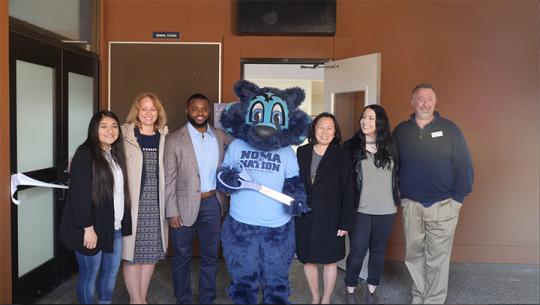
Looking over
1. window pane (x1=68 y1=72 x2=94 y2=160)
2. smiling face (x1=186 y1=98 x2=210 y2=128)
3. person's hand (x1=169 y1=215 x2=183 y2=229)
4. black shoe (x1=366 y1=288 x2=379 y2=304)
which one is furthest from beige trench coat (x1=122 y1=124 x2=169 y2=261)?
black shoe (x1=366 y1=288 x2=379 y2=304)

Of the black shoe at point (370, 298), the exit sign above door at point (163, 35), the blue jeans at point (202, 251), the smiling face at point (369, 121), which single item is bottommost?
the black shoe at point (370, 298)

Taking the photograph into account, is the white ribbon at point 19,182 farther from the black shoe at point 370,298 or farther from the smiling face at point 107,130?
the black shoe at point 370,298

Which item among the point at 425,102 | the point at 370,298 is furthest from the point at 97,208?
the point at 425,102

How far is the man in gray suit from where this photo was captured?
9.44 ft

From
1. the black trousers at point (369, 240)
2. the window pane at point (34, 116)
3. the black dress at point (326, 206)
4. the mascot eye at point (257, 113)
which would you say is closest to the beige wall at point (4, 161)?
the window pane at point (34, 116)

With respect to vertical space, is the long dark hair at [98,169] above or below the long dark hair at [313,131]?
below

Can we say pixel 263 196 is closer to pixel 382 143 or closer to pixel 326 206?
pixel 326 206

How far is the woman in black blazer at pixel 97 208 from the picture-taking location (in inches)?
91.2

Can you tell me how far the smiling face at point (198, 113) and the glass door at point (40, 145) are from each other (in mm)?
1018

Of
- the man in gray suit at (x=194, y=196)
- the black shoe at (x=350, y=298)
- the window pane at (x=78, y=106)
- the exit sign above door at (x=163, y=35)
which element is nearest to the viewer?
the man in gray suit at (x=194, y=196)

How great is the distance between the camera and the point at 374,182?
2986 mm

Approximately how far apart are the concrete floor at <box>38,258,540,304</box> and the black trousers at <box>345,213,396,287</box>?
270 millimetres

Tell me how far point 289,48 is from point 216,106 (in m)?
0.84

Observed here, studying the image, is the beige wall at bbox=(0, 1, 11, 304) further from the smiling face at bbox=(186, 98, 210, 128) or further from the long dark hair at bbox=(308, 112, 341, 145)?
the long dark hair at bbox=(308, 112, 341, 145)
